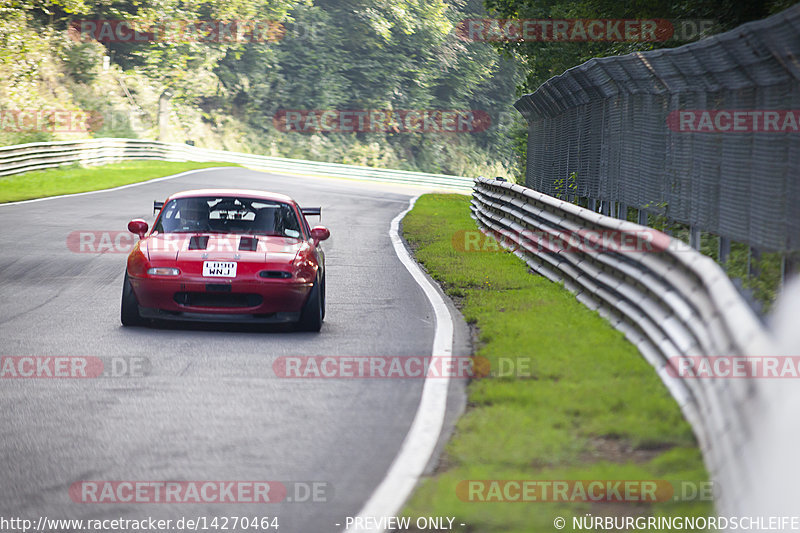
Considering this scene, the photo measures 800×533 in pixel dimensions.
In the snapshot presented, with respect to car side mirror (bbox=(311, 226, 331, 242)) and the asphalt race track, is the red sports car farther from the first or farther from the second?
car side mirror (bbox=(311, 226, 331, 242))

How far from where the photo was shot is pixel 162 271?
991cm

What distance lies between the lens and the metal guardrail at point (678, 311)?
4691 mm

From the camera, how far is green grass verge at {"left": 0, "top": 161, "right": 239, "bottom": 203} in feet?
96.1

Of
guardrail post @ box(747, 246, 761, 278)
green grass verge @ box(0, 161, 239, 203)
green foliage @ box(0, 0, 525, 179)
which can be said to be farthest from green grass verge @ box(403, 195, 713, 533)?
green foliage @ box(0, 0, 525, 179)

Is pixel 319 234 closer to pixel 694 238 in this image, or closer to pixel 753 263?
pixel 694 238

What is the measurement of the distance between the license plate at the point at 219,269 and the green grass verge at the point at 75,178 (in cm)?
1769

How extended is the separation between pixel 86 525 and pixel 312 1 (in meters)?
65.0

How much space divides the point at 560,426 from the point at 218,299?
4.60m

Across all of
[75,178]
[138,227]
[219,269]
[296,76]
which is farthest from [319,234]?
[296,76]

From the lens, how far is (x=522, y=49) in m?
34.4

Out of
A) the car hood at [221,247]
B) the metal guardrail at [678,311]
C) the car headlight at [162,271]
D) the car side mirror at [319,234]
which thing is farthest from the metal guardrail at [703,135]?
the car headlight at [162,271]

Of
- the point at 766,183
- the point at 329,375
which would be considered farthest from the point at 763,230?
the point at 329,375

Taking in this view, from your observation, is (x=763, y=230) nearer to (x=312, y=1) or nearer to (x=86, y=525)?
(x=86, y=525)

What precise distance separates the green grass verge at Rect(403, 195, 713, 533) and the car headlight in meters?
2.85
